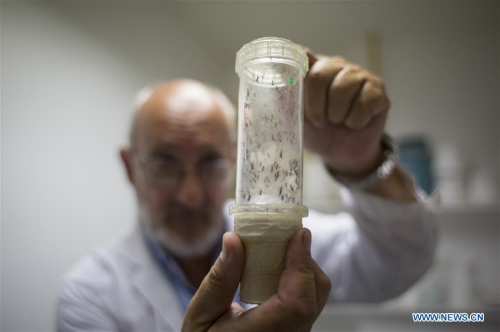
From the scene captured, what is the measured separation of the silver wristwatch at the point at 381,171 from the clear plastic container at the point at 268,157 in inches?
10.2

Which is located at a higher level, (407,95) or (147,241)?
(407,95)

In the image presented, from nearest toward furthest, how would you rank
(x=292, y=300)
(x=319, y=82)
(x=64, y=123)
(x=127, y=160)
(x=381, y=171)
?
(x=292, y=300) < (x=319, y=82) < (x=381, y=171) < (x=127, y=160) < (x=64, y=123)

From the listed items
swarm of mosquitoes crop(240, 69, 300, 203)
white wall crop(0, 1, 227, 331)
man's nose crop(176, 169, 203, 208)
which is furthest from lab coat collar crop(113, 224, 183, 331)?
white wall crop(0, 1, 227, 331)

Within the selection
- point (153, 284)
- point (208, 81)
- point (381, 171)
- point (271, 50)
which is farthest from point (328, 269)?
point (208, 81)

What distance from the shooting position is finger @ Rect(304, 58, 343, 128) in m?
0.41

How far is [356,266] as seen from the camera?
0.71 metres

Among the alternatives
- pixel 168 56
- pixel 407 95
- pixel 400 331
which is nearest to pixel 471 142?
pixel 407 95

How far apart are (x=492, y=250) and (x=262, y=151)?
1.51 meters

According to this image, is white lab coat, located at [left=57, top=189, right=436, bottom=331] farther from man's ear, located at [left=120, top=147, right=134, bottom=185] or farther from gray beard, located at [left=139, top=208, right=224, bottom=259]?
man's ear, located at [left=120, top=147, right=134, bottom=185]

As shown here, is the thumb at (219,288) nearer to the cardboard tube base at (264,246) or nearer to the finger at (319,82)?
the cardboard tube base at (264,246)

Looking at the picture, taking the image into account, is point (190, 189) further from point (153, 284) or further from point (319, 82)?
point (319, 82)

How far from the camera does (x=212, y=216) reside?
660mm

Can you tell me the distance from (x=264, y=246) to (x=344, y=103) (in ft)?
0.77

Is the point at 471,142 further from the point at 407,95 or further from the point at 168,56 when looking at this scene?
the point at 168,56
